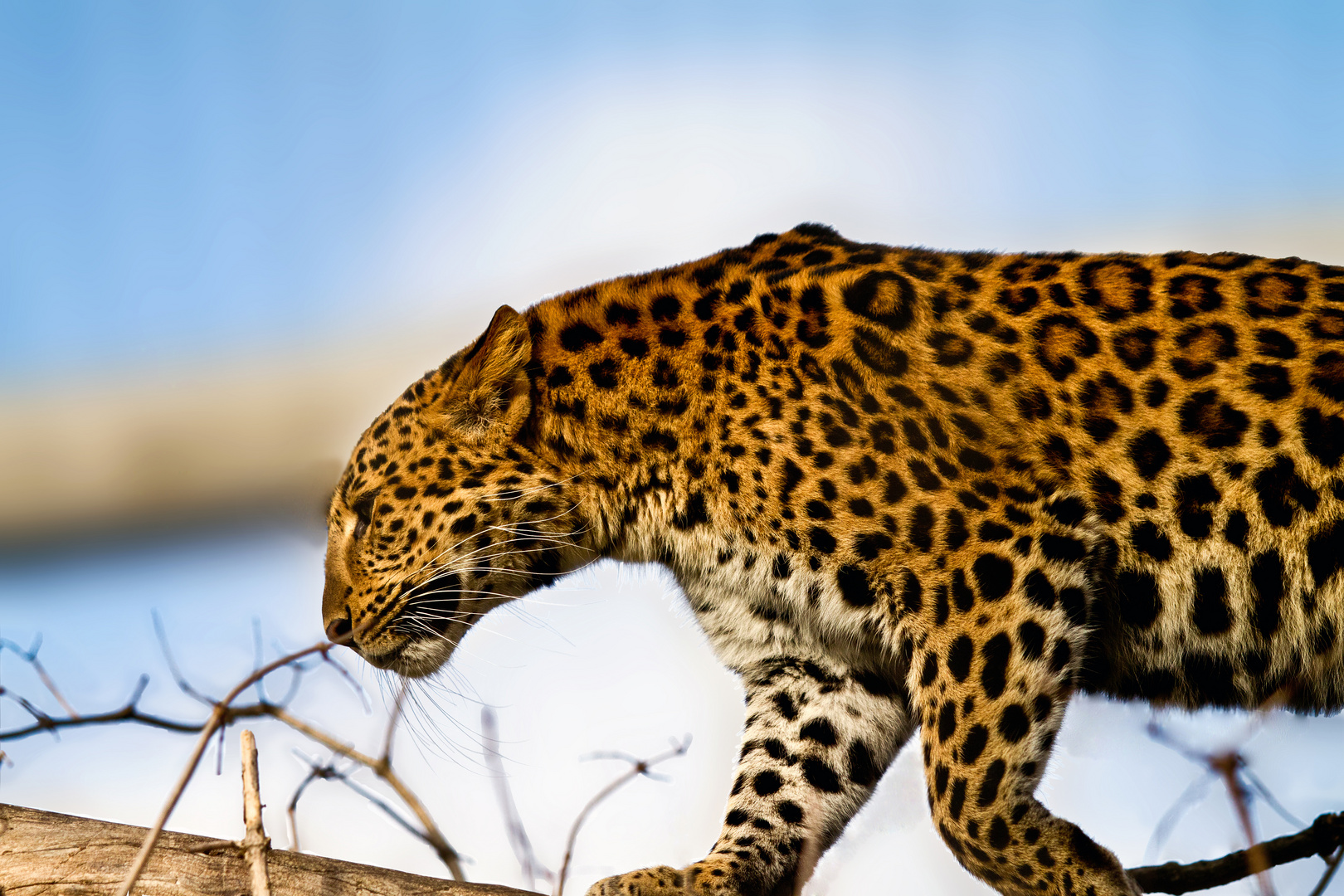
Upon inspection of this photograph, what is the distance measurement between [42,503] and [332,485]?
2.06m

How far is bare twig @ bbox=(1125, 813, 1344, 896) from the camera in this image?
18.6 ft

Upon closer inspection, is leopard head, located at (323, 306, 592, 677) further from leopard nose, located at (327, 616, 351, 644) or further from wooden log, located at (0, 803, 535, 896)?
wooden log, located at (0, 803, 535, 896)

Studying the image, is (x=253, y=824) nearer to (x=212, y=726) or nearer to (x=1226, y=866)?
(x=212, y=726)

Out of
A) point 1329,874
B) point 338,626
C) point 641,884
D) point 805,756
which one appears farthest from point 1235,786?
point 338,626

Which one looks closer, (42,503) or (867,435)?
(867,435)

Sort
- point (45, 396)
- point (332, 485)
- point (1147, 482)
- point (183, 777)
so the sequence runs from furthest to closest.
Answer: point (45, 396)
point (332, 485)
point (1147, 482)
point (183, 777)

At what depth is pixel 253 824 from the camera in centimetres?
370

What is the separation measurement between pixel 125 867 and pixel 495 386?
329cm

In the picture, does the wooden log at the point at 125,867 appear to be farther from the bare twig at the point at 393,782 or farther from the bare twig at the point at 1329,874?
the bare twig at the point at 1329,874

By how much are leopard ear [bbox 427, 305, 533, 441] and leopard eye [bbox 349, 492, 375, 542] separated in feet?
1.96

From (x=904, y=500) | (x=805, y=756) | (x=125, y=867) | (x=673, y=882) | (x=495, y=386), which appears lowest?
(x=673, y=882)

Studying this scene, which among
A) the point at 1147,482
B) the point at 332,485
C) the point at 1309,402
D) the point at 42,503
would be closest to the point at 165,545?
the point at 332,485

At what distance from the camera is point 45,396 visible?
29.9 ft

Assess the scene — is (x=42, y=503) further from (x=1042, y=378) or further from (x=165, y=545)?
(x=1042, y=378)
